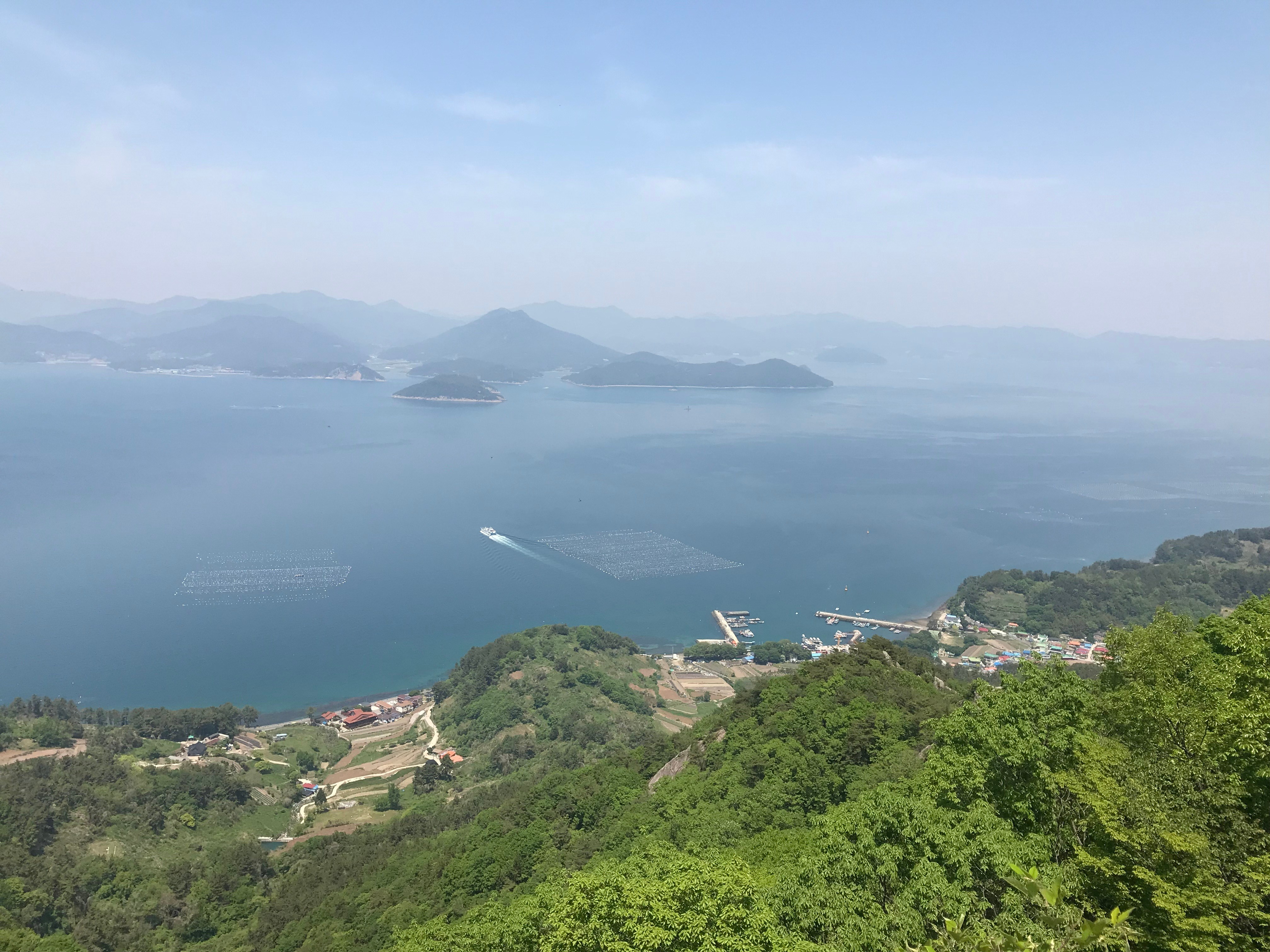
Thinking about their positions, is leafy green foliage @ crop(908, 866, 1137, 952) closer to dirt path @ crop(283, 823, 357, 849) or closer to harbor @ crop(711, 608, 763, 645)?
dirt path @ crop(283, 823, 357, 849)

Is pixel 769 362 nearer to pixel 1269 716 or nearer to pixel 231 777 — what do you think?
pixel 231 777

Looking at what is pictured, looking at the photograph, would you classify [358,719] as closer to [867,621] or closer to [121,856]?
[121,856]

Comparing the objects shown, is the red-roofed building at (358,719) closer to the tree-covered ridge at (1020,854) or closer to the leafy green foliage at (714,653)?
the leafy green foliage at (714,653)

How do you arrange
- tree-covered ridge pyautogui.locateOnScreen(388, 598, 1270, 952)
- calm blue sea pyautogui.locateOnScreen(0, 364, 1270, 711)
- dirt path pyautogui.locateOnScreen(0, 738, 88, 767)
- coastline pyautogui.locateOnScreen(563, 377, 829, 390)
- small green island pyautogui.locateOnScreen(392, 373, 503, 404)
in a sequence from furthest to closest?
coastline pyautogui.locateOnScreen(563, 377, 829, 390), small green island pyautogui.locateOnScreen(392, 373, 503, 404), calm blue sea pyautogui.locateOnScreen(0, 364, 1270, 711), dirt path pyautogui.locateOnScreen(0, 738, 88, 767), tree-covered ridge pyautogui.locateOnScreen(388, 598, 1270, 952)

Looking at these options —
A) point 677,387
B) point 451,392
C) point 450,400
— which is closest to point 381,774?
point 450,400

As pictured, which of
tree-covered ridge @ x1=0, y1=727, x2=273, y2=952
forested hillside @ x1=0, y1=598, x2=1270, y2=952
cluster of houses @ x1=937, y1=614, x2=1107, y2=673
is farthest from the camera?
cluster of houses @ x1=937, y1=614, x2=1107, y2=673

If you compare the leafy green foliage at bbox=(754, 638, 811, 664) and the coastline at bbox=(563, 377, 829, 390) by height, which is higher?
the coastline at bbox=(563, 377, 829, 390)

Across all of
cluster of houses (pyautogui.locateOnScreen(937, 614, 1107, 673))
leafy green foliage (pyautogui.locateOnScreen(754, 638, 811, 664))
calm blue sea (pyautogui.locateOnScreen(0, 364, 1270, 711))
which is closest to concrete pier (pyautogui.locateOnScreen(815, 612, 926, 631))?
calm blue sea (pyautogui.locateOnScreen(0, 364, 1270, 711))
